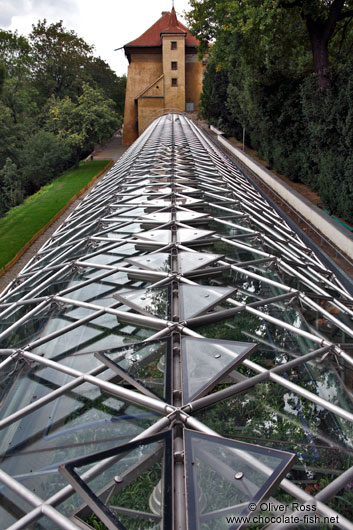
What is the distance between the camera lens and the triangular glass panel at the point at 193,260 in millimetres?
4820

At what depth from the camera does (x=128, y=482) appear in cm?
220

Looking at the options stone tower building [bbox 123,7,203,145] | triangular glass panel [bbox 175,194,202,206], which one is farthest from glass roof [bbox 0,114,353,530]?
stone tower building [bbox 123,7,203,145]

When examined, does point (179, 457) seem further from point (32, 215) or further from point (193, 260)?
point (32, 215)

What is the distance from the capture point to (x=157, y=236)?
6043 millimetres

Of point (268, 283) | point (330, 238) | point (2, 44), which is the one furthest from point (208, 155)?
point (2, 44)

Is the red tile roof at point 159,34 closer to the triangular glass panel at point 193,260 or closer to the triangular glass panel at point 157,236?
the triangular glass panel at point 157,236

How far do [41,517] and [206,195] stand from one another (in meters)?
7.44

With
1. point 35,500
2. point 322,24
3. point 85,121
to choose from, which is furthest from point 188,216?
point 85,121

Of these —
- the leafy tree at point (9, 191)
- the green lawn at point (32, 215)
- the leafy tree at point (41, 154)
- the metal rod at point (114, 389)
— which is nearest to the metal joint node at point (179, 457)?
the metal rod at point (114, 389)

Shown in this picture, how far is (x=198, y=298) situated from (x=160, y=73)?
50.3 metres

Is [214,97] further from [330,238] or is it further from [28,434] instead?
[28,434]

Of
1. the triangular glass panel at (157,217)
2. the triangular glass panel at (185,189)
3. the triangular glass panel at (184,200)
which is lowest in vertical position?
the triangular glass panel at (157,217)

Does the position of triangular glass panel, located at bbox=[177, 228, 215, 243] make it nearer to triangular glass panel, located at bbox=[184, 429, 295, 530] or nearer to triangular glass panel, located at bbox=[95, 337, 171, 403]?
triangular glass panel, located at bbox=[95, 337, 171, 403]

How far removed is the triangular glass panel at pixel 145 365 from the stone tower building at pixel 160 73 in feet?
147
